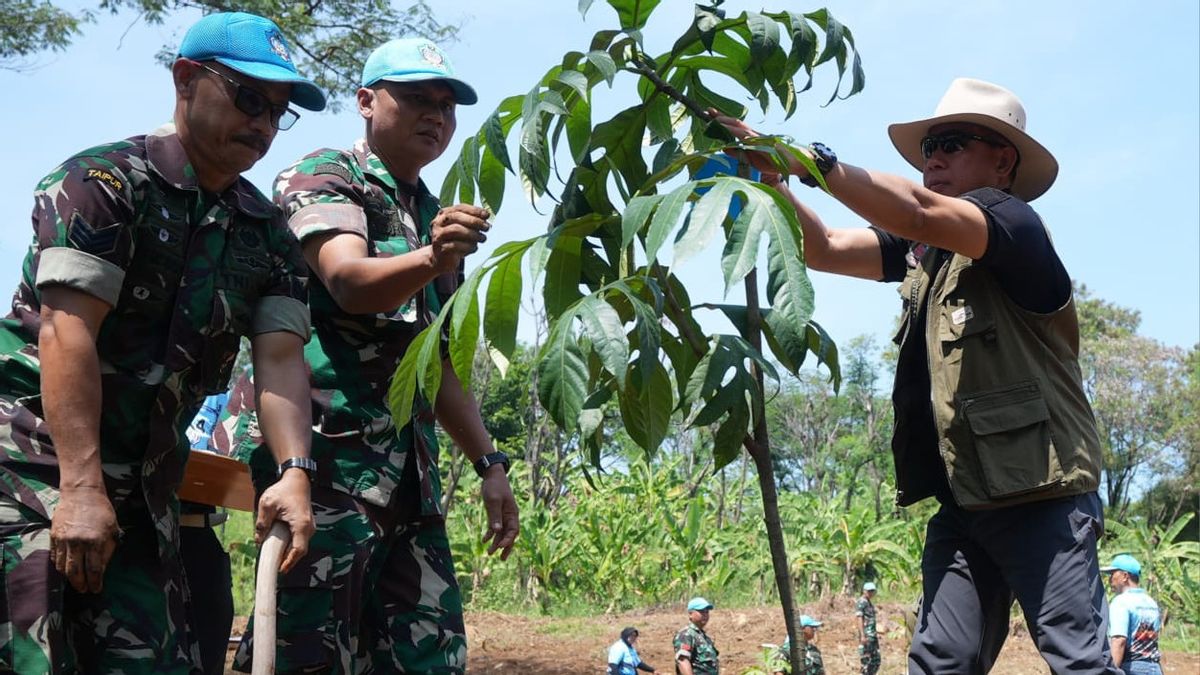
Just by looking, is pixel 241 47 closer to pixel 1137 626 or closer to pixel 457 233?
pixel 457 233

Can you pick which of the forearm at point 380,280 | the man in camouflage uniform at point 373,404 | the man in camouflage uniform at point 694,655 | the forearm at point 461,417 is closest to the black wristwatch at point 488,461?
the forearm at point 461,417

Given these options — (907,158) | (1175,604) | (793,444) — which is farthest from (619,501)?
(793,444)

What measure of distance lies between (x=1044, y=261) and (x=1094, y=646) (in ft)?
2.74

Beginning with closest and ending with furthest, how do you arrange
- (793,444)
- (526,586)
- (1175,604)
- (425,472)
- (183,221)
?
(183,221) → (425,472) → (526,586) → (1175,604) → (793,444)

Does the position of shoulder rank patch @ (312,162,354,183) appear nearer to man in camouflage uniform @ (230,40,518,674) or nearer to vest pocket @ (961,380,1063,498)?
man in camouflage uniform @ (230,40,518,674)

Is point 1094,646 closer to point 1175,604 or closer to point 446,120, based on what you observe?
point 446,120

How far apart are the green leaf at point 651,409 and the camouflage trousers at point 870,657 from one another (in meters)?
7.13

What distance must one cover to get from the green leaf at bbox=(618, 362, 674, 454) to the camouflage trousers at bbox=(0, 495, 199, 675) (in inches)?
36.2

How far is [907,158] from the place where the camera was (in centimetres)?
327

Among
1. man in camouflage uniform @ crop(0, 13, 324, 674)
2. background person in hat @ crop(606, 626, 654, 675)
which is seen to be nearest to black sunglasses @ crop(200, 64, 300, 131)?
man in camouflage uniform @ crop(0, 13, 324, 674)

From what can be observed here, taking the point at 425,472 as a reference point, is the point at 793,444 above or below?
above

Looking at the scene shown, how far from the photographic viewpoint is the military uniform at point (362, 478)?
8.41 feet

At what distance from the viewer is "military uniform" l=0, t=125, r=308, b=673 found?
2.07 metres

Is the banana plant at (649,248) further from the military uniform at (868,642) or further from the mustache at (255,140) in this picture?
the military uniform at (868,642)
